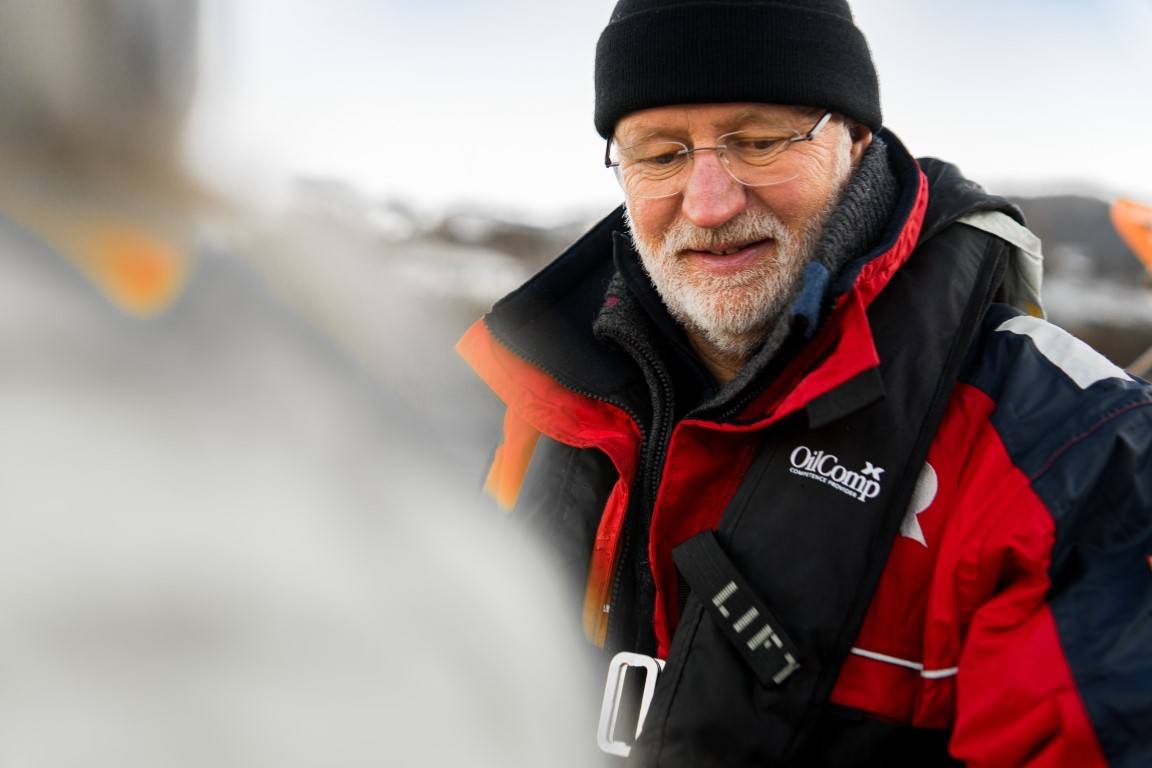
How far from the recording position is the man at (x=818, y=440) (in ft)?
3.05

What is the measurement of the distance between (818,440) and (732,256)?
17.4 inches

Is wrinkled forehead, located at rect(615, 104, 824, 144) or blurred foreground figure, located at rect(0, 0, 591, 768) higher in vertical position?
wrinkled forehead, located at rect(615, 104, 824, 144)

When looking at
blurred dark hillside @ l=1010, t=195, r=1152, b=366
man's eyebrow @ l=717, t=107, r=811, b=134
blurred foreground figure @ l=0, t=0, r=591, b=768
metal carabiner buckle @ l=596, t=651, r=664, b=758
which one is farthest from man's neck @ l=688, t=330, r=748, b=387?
blurred dark hillside @ l=1010, t=195, r=1152, b=366

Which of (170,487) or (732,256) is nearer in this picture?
(170,487)

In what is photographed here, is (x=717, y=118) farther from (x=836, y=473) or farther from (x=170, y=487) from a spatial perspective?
(x=170, y=487)

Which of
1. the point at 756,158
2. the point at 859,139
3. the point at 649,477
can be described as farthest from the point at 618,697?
the point at 859,139

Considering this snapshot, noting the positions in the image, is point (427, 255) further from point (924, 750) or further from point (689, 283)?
point (689, 283)

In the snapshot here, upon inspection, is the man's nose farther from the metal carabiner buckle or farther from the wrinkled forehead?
the metal carabiner buckle

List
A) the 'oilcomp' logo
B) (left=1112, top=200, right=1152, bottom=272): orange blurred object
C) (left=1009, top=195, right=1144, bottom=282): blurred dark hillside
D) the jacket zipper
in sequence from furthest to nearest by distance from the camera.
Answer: (left=1009, top=195, right=1144, bottom=282): blurred dark hillside
(left=1112, top=200, right=1152, bottom=272): orange blurred object
the jacket zipper
the 'oilcomp' logo

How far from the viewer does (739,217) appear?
1.40 m

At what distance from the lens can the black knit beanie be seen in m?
1.33

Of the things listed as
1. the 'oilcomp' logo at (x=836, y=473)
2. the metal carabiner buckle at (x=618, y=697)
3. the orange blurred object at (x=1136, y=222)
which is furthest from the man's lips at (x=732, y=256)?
the orange blurred object at (x=1136, y=222)

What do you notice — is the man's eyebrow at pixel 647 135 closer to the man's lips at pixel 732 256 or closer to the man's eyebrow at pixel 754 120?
the man's eyebrow at pixel 754 120

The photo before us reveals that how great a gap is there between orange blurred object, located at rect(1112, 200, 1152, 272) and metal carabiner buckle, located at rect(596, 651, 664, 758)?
2608mm
